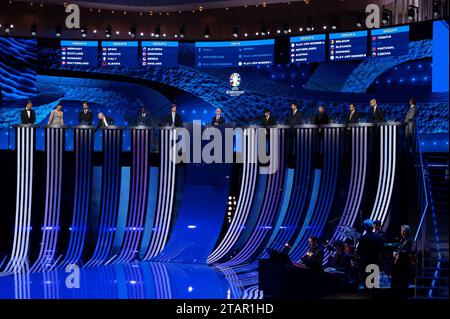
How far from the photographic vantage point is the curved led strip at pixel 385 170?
13047mm

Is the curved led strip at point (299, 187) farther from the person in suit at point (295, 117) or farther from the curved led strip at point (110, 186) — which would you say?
the curved led strip at point (110, 186)

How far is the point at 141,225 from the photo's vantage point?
14.5 meters

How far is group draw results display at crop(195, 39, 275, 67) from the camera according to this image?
57.6 ft

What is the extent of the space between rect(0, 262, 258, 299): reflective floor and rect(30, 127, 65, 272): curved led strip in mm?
998

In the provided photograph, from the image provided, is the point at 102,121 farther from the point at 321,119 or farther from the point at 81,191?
the point at 321,119

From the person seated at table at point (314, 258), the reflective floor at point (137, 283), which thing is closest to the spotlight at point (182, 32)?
the reflective floor at point (137, 283)

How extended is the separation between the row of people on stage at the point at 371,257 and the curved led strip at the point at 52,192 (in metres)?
5.31

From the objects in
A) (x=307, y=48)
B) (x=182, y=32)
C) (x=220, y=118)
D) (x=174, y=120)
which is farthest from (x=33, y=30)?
(x=307, y=48)

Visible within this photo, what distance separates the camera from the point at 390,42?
1614 cm

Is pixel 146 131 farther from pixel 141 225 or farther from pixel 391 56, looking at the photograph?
pixel 391 56

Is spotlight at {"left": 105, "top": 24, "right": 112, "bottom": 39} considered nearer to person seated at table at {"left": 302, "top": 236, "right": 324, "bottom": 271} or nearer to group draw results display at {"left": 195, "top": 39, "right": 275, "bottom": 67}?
group draw results display at {"left": 195, "top": 39, "right": 275, "bottom": 67}

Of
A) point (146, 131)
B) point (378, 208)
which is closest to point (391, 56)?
point (378, 208)

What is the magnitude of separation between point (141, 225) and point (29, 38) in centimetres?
571

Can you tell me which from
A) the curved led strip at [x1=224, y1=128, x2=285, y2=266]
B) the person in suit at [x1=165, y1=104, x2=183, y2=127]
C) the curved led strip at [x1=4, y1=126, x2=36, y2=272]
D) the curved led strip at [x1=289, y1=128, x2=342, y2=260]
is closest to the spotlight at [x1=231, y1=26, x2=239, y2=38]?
the person in suit at [x1=165, y1=104, x2=183, y2=127]
